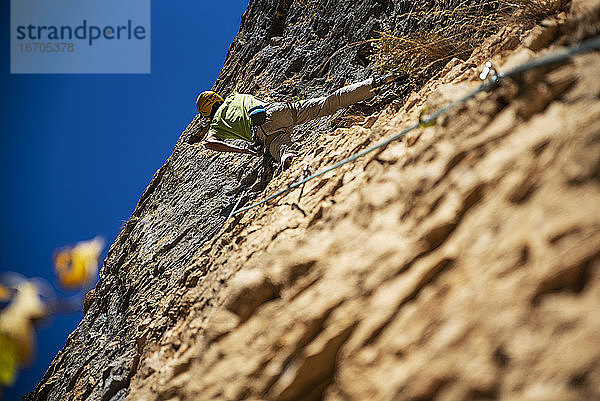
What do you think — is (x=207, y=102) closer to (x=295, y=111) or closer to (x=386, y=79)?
(x=295, y=111)

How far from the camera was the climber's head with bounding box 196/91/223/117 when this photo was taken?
4.17 metres

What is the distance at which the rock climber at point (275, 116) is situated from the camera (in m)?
3.74

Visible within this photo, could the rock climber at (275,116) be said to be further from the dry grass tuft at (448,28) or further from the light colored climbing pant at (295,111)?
the dry grass tuft at (448,28)

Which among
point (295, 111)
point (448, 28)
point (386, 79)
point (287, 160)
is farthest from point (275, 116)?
point (448, 28)

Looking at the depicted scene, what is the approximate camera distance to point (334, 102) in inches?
152

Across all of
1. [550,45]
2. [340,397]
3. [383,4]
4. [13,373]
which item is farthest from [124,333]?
[383,4]

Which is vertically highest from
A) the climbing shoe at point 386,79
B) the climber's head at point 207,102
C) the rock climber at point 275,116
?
the climbing shoe at point 386,79

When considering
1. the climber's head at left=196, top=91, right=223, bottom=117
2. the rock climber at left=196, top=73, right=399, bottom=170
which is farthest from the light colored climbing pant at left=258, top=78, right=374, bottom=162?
the climber's head at left=196, top=91, right=223, bottom=117

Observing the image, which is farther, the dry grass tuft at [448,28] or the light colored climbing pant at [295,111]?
the light colored climbing pant at [295,111]

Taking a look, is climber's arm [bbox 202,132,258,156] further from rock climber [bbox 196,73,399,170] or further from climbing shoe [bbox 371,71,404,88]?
climbing shoe [bbox 371,71,404,88]

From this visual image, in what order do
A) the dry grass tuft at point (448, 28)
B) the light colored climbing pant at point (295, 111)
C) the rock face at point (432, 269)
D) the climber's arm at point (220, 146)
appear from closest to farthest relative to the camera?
the rock face at point (432, 269), the dry grass tuft at point (448, 28), the light colored climbing pant at point (295, 111), the climber's arm at point (220, 146)

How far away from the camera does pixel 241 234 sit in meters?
2.92

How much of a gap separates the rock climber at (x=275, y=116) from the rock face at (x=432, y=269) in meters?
0.87

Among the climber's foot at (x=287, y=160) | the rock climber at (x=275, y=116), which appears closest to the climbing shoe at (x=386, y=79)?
the rock climber at (x=275, y=116)
